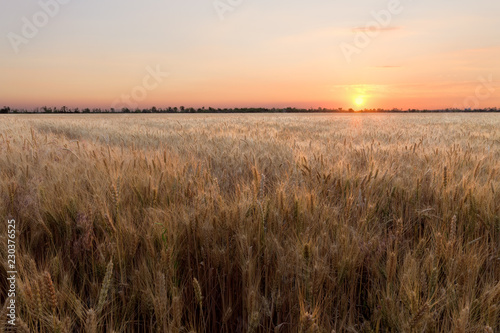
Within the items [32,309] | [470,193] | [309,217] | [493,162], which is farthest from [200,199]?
[493,162]

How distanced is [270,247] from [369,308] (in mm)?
492

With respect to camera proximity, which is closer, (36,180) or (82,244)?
(82,244)

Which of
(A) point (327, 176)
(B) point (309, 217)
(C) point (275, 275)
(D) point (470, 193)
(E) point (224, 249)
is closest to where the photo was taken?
(C) point (275, 275)

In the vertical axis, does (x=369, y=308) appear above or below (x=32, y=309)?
below

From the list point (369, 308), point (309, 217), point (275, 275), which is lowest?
point (369, 308)

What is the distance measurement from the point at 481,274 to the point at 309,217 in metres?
0.83

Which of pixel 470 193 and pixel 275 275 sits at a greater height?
pixel 470 193

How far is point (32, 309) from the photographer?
1027 millimetres

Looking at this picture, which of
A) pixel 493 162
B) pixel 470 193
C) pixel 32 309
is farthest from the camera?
pixel 493 162

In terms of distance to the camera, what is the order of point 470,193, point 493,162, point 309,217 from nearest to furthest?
point 309,217
point 470,193
point 493,162

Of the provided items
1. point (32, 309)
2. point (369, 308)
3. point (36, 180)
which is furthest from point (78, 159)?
point (369, 308)

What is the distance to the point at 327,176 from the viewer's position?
7.79 feet

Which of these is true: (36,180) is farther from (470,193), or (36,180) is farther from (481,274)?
(470,193)

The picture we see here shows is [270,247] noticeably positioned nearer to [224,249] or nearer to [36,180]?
[224,249]
